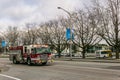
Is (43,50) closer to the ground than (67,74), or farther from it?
farther from it

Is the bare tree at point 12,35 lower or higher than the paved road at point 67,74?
higher

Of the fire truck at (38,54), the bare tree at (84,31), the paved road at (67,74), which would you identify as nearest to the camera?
the paved road at (67,74)

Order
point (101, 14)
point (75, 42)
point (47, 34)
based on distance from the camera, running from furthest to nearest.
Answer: point (47, 34), point (75, 42), point (101, 14)

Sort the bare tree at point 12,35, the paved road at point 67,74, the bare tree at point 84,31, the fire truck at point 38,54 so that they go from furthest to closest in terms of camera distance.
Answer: the bare tree at point 12,35, the bare tree at point 84,31, the fire truck at point 38,54, the paved road at point 67,74

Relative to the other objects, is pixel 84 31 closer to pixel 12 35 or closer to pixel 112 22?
pixel 112 22

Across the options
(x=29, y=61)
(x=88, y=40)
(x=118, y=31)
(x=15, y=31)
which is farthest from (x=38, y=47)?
(x=15, y=31)

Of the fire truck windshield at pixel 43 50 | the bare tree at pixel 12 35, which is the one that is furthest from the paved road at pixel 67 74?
the bare tree at pixel 12 35

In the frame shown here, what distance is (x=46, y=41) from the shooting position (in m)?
80.4

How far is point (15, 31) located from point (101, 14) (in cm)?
6743

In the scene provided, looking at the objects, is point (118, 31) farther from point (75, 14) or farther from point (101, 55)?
point (101, 55)

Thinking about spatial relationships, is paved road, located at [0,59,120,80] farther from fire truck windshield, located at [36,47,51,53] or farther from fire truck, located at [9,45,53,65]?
fire truck windshield, located at [36,47,51,53]

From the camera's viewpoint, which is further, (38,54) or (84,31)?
(84,31)

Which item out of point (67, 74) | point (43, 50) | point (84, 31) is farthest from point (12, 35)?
point (67, 74)

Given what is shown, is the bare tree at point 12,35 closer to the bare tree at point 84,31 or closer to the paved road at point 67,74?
the bare tree at point 84,31
